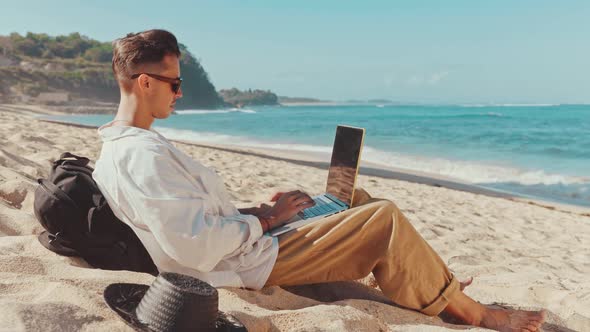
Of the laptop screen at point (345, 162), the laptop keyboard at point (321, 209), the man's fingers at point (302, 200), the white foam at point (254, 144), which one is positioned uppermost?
the laptop screen at point (345, 162)

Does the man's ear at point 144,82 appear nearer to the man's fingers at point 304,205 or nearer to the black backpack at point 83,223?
the black backpack at point 83,223

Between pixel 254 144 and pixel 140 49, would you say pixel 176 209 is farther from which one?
pixel 254 144

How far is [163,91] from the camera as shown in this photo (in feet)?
7.08

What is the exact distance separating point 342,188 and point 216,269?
719 mm

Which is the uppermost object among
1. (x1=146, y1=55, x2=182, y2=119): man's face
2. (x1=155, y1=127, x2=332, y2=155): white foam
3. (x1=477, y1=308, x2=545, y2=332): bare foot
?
(x1=146, y1=55, x2=182, y2=119): man's face

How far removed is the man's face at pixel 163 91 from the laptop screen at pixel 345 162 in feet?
2.64

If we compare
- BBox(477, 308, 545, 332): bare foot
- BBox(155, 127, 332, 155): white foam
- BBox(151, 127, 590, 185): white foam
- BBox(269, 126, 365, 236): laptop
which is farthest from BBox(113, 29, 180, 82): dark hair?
BBox(155, 127, 332, 155): white foam

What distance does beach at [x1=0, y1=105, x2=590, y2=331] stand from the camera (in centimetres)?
196

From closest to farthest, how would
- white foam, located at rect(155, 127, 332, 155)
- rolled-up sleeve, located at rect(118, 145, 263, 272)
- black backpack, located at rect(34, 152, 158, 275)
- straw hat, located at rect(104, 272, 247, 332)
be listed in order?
straw hat, located at rect(104, 272, 247, 332)
rolled-up sleeve, located at rect(118, 145, 263, 272)
black backpack, located at rect(34, 152, 158, 275)
white foam, located at rect(155, 127, 332, 155)

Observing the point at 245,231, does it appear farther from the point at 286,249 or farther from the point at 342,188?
the point at 342,188

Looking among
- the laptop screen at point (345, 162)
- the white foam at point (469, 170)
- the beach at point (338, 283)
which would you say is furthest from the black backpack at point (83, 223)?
the white foam at point (469, 170)

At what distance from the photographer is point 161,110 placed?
220 cm

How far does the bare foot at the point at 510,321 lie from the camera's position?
2.45 metres

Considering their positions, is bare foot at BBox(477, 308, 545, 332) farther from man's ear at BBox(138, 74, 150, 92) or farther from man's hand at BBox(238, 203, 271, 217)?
man's ear at BBox(138, 74, 150, 92)
